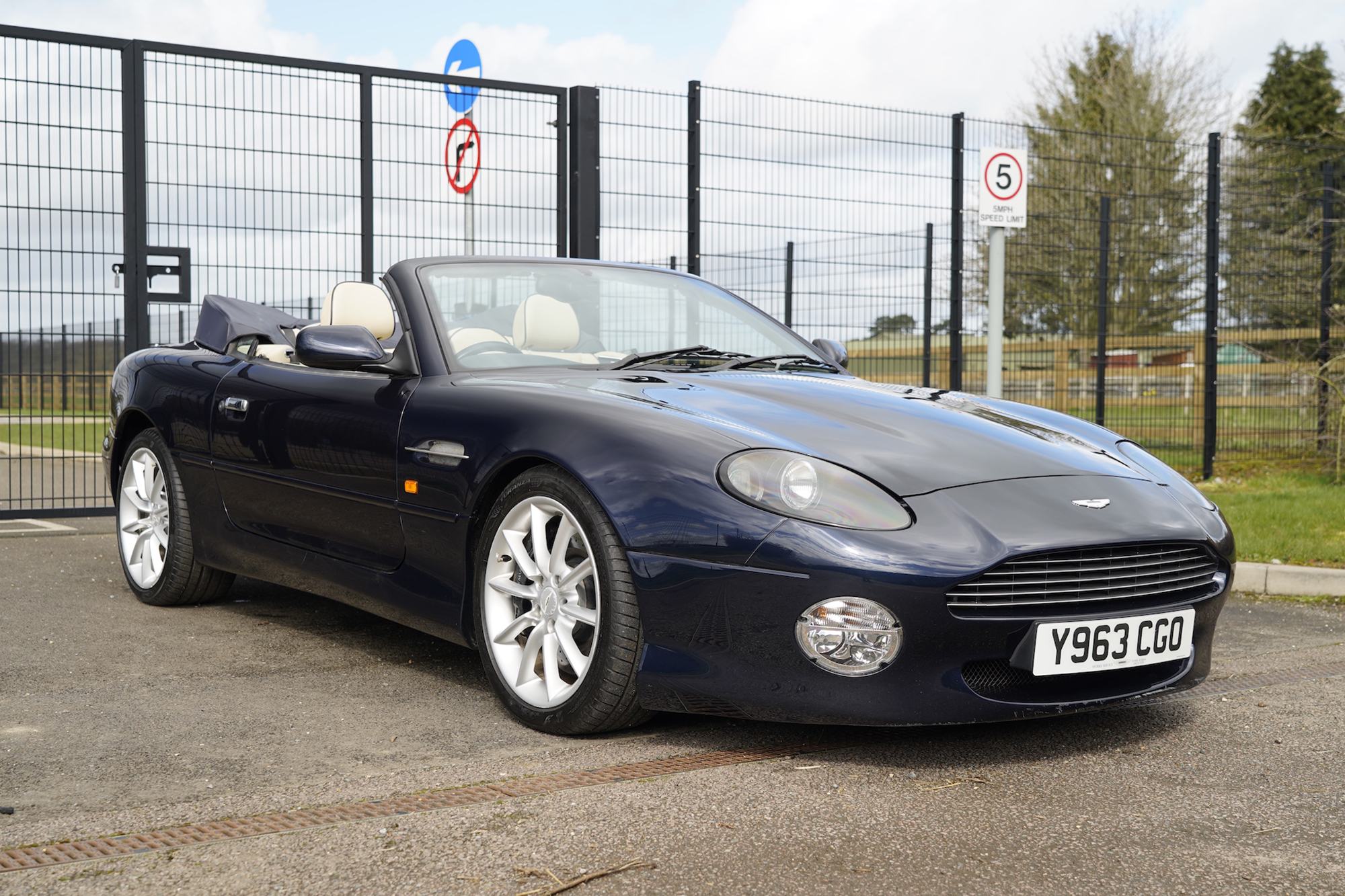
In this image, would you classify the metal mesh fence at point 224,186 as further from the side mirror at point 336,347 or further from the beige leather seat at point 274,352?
the side mirror at point 336,347

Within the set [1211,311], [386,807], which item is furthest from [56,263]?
[1211,311]

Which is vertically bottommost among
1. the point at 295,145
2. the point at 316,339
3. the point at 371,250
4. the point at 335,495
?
the point at 335,495

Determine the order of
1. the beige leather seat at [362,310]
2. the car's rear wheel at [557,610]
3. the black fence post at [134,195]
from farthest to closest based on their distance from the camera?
the black fence post at [134,195] → the beige leather seat at [362,310] → the car's rear wheel at [557,610]

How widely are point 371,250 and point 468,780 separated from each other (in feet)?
19.2

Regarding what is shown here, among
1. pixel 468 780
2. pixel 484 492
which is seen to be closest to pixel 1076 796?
pixel 468 780

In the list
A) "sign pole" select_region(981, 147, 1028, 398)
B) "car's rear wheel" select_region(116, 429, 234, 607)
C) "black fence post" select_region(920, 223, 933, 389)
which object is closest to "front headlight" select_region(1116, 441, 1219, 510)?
"car's rear wheel" select_region(116, 429, 234, 607)

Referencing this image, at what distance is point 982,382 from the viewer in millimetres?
10531

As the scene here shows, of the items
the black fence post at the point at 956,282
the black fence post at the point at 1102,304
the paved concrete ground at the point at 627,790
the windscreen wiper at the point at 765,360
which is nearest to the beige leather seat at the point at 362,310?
the paved concrete ground at the point at 627,790

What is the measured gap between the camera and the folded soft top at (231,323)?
5051 mm

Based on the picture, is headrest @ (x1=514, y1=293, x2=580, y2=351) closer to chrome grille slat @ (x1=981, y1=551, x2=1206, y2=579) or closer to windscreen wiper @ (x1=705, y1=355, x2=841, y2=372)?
windscreen wiper @ (x1=705, y1=355, x2=841, y2=372)

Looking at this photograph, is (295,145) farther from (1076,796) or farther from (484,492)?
(1076,796)

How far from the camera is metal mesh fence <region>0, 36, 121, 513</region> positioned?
7445 millimetres

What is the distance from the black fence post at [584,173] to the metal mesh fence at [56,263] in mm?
2808

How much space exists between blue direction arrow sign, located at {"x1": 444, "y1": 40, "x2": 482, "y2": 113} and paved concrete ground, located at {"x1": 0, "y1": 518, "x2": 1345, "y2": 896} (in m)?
5.14
